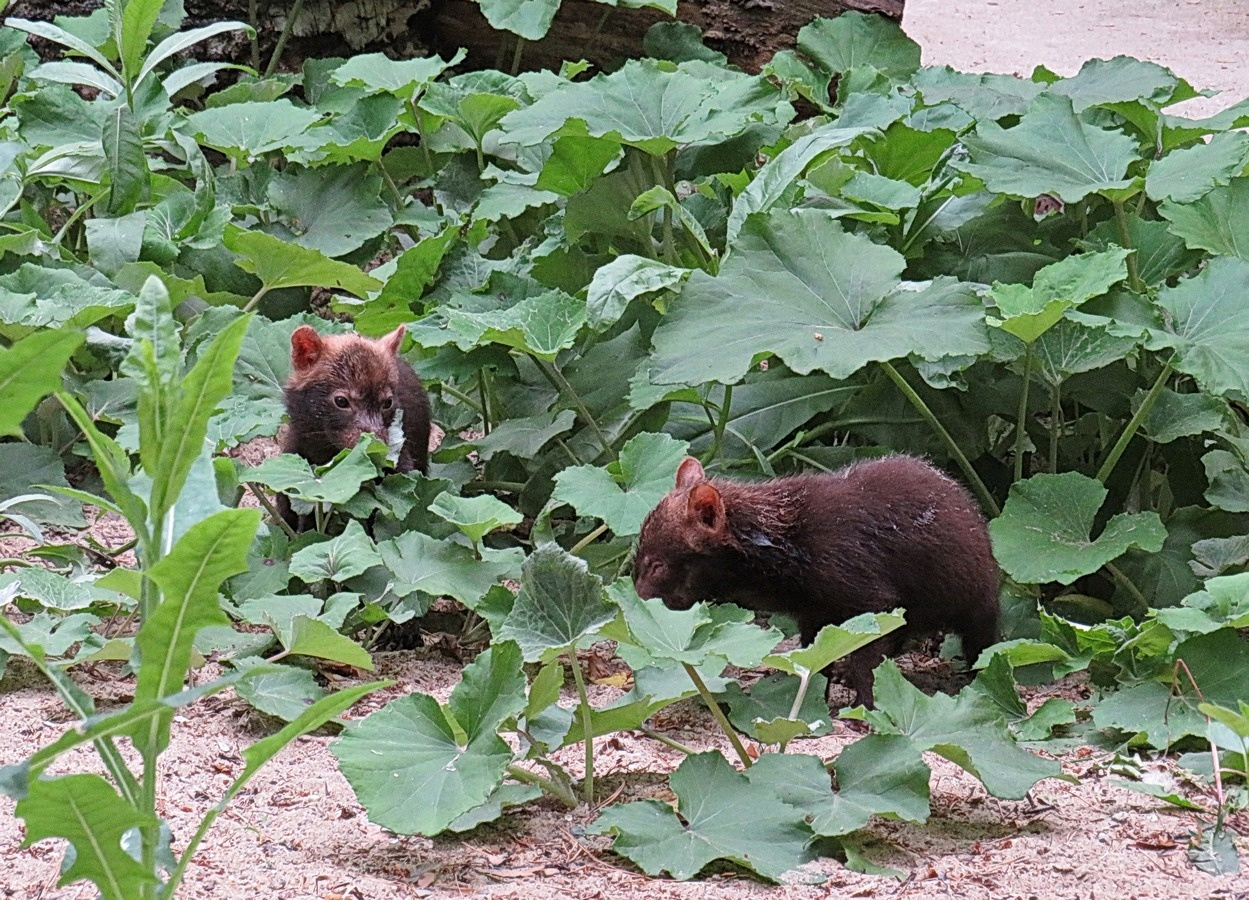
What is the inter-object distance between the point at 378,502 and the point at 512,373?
0.87m

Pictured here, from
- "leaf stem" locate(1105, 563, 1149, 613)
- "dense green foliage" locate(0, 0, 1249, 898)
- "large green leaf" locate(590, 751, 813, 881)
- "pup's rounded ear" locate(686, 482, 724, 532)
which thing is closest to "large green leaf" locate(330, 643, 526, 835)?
"dense green foliage" locate(0, 0, 1249, 898)

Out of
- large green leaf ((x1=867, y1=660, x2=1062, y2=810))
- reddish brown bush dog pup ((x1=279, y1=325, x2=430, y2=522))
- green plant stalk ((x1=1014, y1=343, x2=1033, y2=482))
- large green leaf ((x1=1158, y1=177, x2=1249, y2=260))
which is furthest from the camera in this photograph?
reddish brown bush dog pup ((x1=279, y1=325, x2=430, y2=522))

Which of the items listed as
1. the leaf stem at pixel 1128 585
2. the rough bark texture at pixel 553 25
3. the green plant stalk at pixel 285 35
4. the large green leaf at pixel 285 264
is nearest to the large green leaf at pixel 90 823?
the leaf stem at pixel 1128 585

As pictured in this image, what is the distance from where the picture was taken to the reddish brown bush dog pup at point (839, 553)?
4.17 metres

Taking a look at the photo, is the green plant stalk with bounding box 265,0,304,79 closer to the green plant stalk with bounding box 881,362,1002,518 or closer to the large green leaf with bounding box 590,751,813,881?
the green plant stalk with bounding box 881,362,1002,518

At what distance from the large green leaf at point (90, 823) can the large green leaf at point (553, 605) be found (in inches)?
47.9

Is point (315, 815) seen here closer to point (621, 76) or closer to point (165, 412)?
point (165, 412)

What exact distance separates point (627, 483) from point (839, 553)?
75 centimetres

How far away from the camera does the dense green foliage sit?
10.1 ft

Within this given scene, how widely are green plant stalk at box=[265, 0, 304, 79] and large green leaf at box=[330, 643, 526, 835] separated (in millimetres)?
5612

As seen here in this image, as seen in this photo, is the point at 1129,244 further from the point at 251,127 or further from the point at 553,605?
the point at 251,127

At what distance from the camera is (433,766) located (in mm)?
3143

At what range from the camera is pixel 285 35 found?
800cm

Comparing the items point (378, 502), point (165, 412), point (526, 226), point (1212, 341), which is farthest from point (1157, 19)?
point (165, 412)
